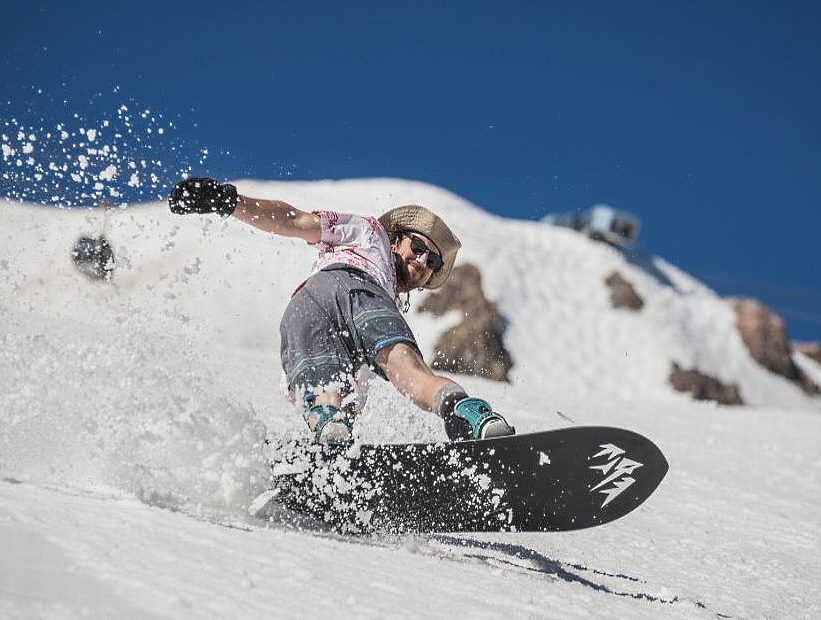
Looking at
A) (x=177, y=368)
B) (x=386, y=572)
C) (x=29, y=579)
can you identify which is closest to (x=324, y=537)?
(x=386, y=572)

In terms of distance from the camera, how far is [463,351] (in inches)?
733

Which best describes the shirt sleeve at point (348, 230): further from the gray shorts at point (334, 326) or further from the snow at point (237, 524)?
the snow at point (237, 524)

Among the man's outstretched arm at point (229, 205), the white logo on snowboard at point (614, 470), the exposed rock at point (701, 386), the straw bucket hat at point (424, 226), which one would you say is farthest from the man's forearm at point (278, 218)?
the exposed rock at point (701, 386)

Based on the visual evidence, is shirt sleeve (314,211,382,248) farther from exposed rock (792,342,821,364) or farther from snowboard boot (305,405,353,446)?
exposed rock (792,342,821,364)

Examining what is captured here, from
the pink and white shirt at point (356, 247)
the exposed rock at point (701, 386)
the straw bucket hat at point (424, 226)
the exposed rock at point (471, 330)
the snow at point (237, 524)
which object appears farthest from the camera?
the exposed rock at point (701, 386)

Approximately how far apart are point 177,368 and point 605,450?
1875 mm

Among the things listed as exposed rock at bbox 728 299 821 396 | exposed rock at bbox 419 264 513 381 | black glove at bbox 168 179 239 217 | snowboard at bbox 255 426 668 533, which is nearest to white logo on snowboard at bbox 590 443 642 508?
snowboard at bbox 255 426 668 533

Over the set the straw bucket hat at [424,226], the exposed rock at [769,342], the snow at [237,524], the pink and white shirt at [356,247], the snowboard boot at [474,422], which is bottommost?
the snow at [237,524]

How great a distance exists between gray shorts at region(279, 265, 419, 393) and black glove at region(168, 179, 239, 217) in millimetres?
448

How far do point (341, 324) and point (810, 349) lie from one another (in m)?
26.8

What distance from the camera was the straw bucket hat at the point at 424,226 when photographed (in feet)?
12.0

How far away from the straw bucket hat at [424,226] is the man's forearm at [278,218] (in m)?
0.49

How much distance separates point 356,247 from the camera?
337 cm

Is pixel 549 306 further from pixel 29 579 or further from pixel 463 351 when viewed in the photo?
pixel 29 579
